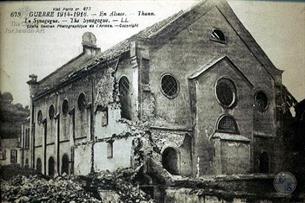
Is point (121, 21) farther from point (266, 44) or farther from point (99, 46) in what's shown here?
point (266, 44)

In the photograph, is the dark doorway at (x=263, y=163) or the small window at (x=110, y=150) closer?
the small window at (x=110, y=150)

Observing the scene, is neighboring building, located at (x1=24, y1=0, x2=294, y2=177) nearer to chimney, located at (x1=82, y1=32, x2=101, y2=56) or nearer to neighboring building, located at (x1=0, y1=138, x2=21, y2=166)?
chimney, located at (x1=82, y1=32, x2=101, y2=56)

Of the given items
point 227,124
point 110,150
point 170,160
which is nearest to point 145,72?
point 110,150

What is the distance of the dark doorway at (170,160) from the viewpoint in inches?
273

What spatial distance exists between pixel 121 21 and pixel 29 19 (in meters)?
1.20

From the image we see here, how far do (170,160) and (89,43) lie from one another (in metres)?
1.88

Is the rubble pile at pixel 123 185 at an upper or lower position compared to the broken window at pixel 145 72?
lower

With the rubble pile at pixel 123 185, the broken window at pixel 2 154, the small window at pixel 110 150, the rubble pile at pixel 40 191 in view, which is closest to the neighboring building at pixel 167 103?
the small window at pixel 110 150

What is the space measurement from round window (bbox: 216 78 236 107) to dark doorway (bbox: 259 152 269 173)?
88cm

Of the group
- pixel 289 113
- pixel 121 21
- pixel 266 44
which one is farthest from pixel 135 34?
pixel 289 113

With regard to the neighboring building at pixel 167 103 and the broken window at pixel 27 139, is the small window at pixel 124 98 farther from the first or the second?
the broken window at pixel 27 139

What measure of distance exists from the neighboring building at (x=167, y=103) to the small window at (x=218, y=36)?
A: 0.05 ft

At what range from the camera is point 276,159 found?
752cm

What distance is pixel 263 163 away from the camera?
745 centimetres
